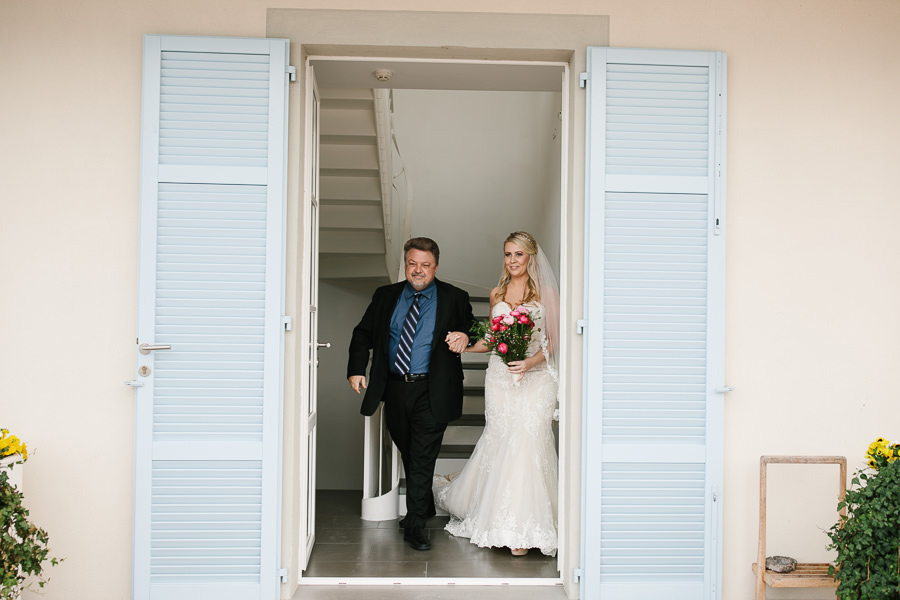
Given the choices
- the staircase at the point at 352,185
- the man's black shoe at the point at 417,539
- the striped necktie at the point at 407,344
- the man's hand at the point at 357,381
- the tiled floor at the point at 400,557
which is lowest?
the tiled floor at the point at 400,557

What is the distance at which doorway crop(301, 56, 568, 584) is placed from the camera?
4.05 m

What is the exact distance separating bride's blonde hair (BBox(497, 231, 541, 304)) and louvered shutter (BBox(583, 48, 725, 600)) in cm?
89

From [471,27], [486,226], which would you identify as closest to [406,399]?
[471,27]

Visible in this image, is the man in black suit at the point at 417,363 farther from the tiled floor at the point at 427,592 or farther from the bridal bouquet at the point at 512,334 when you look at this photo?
the tiled floor at the point at 427,592

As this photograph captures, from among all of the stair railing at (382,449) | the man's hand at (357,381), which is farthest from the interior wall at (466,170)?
the man's hand at (357,381)

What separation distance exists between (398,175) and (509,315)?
2.87 metres

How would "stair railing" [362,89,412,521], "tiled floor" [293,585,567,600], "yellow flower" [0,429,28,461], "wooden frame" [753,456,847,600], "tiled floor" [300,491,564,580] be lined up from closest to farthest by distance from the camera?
"yellow flower" [0,429,28,461] → "wooden frame" [753,456,847,600] → "tiled floor" [293,585,567,600] → "tiled floor" [300,491,564,580] → "stair railing" [362,89,412,521]

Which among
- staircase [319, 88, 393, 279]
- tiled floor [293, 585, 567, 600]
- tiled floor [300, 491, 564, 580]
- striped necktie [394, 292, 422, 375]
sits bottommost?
tiled floor [300, 491, 564, 580]

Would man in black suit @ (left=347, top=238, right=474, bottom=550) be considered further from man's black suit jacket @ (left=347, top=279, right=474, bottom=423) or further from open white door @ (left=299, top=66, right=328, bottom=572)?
open white door @ (left=299, top=66, right=328, bottom=572)

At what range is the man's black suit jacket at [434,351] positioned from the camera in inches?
164

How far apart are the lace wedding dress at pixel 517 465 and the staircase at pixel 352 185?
1.61 meters

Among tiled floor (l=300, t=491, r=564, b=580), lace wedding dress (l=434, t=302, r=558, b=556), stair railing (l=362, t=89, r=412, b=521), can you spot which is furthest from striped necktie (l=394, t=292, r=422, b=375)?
tiled floor (l=300, t=491, r=564, b=580)

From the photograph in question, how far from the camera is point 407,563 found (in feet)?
12.6

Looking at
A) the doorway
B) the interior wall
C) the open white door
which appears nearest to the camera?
the open white door
